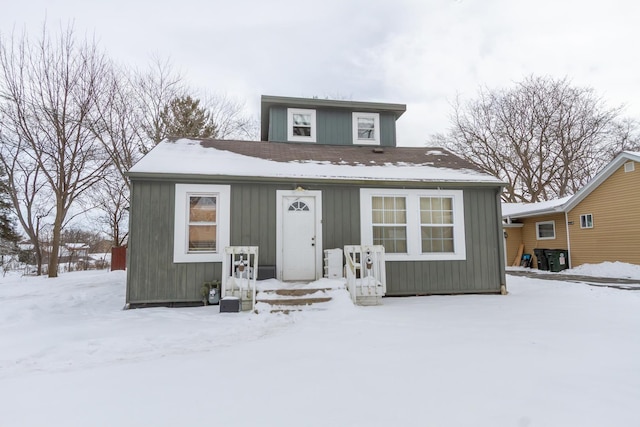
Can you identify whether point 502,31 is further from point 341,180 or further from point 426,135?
point 426,135

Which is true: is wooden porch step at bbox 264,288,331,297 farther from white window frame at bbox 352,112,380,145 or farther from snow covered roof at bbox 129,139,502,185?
white window frame at bbox 352,112,380,145

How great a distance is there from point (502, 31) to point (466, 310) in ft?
33.2

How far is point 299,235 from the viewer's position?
22.8 ft

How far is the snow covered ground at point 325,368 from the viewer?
7.20ft

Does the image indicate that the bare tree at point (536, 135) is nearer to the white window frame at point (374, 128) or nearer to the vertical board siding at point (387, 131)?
the vertical board siding at point (387, 131)

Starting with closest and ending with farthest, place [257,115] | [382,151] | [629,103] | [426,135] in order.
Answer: [382,151] < [629,103] < [257,115] < [426,135]

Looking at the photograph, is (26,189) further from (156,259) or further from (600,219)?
(600,219)

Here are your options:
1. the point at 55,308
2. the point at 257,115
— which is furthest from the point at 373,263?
the point at 257,115

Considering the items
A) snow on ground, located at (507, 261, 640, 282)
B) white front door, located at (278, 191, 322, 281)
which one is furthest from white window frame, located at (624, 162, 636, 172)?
white front door, located at (278, 191, 322, 281)

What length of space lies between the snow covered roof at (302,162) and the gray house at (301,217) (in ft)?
0.14

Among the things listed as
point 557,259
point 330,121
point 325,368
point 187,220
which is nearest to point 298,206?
point 187,220

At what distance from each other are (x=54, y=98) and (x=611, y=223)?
20513 mm

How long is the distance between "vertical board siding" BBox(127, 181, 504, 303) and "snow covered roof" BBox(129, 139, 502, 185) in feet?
1.08

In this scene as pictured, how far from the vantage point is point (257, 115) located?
1881 centimetres
